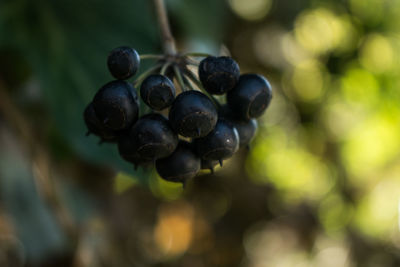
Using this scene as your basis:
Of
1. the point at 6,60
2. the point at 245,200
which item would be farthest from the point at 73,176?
the point at 245,200

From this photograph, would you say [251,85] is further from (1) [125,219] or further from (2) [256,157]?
(2) [256,157]

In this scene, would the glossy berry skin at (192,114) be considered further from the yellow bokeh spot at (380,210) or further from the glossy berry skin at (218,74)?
the yellow bokeh spot at (380,210)

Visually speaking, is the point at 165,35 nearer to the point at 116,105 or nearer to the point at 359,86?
the point at 116,105

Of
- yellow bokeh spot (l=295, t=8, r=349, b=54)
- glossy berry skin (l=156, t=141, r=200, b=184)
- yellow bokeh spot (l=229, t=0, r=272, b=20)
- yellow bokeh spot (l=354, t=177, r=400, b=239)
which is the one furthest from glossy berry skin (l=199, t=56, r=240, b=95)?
yellow bokeh spot (l=354, t=177, r=400, b=239)

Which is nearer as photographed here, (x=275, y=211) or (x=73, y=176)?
(x=73, y=176)

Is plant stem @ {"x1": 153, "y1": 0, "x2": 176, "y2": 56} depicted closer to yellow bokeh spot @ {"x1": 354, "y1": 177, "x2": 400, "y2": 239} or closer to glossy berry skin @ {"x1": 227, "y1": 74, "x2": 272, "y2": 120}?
glossy berry skin @ {"x1": 227, "y1": 74, "x2": 272, "y2": 120}

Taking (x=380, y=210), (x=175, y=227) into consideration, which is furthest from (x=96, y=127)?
(x=380, y=210)

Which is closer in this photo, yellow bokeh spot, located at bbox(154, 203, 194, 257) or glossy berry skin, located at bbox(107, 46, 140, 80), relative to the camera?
glossy berry skin, located at bbox(107, 46, 140, 80)

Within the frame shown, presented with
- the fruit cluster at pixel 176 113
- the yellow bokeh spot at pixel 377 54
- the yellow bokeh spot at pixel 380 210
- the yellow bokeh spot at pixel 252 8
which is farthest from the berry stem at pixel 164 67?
the yellow bokeh spot at pixel 380 210
